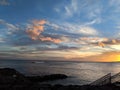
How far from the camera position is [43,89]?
15.0 metres

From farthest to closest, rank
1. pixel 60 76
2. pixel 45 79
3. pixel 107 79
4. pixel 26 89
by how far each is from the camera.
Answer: pixel 60 76 < pixel 45 79 < pixel 107 79 < pixel 26 89

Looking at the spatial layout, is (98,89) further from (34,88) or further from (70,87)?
(34,88)

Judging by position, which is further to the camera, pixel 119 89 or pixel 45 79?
pixel 45 79

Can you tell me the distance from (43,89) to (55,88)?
949 millimetres

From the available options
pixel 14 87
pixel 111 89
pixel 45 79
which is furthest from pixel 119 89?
pixel 45 79

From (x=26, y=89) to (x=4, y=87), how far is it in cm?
169

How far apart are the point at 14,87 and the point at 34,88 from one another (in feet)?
4.92

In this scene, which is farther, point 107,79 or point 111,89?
point 107,79

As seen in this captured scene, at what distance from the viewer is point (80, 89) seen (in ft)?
50.2

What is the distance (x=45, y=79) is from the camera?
70875 mm

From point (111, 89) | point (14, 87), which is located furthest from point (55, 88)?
point (111, 89)

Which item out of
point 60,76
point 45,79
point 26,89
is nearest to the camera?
point 26,89

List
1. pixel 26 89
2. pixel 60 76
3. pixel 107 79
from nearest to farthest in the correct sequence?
1. pixel 26 89
2. pixel 107 79
3. pixel 60 76

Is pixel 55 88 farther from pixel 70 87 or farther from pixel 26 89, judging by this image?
pixel 26 89
